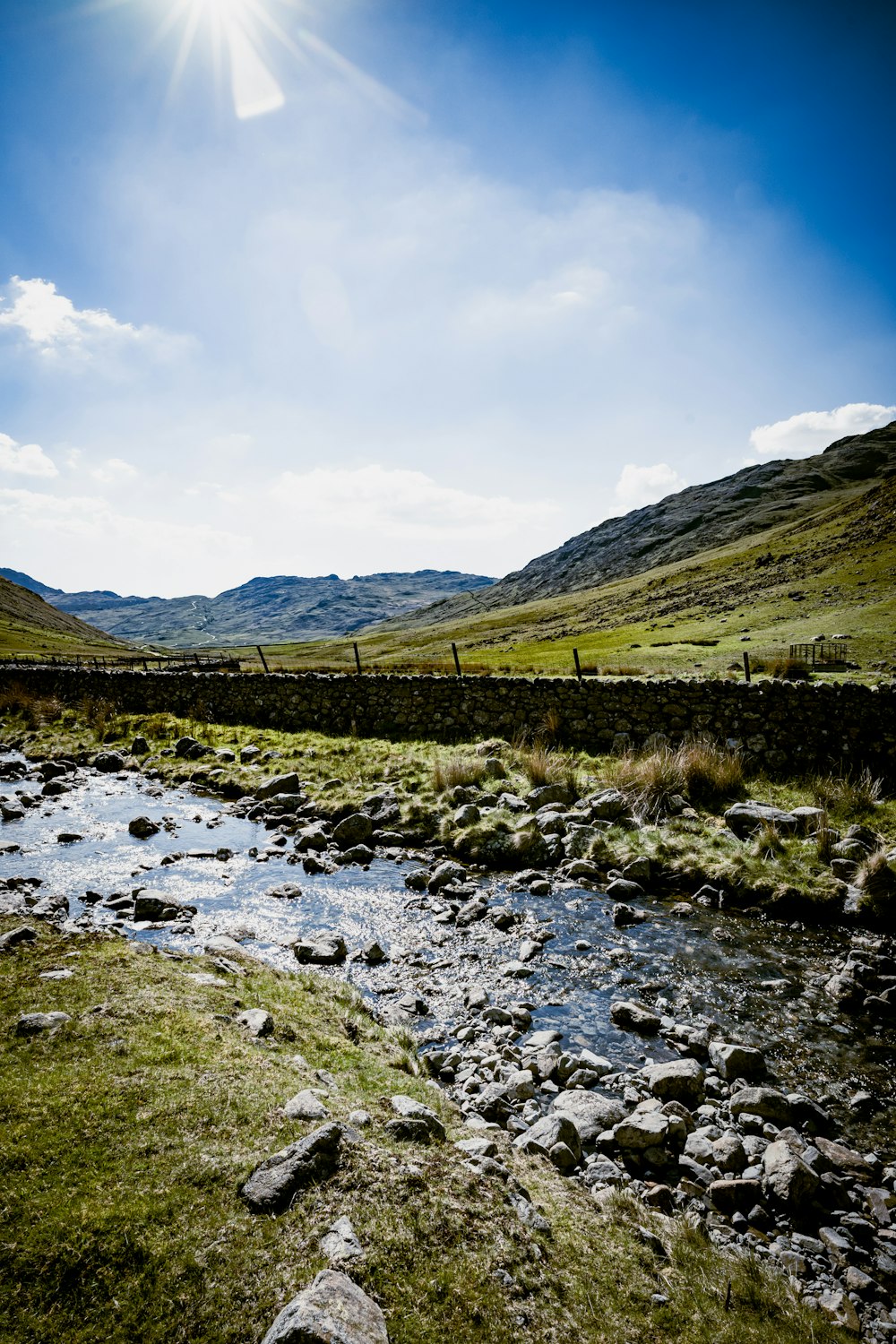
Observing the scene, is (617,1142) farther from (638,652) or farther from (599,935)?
(638,652)

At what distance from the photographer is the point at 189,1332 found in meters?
3.44

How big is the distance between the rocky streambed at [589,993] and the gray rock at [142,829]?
0.05 metres

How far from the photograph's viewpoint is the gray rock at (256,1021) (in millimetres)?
7009

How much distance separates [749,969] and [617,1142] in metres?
4.71

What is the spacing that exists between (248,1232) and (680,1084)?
16.3ft

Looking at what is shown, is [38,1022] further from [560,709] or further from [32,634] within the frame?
[32,634]

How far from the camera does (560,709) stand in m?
21.2

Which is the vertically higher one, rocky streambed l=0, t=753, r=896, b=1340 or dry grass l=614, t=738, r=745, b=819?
dry grass l=614, t=738, r=745, b=819

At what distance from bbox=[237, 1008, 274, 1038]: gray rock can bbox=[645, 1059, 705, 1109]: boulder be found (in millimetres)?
4533

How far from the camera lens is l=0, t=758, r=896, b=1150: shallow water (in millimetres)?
7902

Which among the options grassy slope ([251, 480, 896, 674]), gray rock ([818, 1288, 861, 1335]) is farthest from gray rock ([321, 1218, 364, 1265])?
grassy slope ([251, 480, 896, 674])

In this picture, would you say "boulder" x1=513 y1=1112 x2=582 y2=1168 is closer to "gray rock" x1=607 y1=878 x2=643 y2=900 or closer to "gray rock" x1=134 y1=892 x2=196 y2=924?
"gray rock" x1=607 y1=878 x2=643 y2=900

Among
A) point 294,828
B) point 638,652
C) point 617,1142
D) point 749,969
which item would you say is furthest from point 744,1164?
point 638,652

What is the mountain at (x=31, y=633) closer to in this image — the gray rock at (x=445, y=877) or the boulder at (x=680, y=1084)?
the gray rock at (x=445, y=877)
